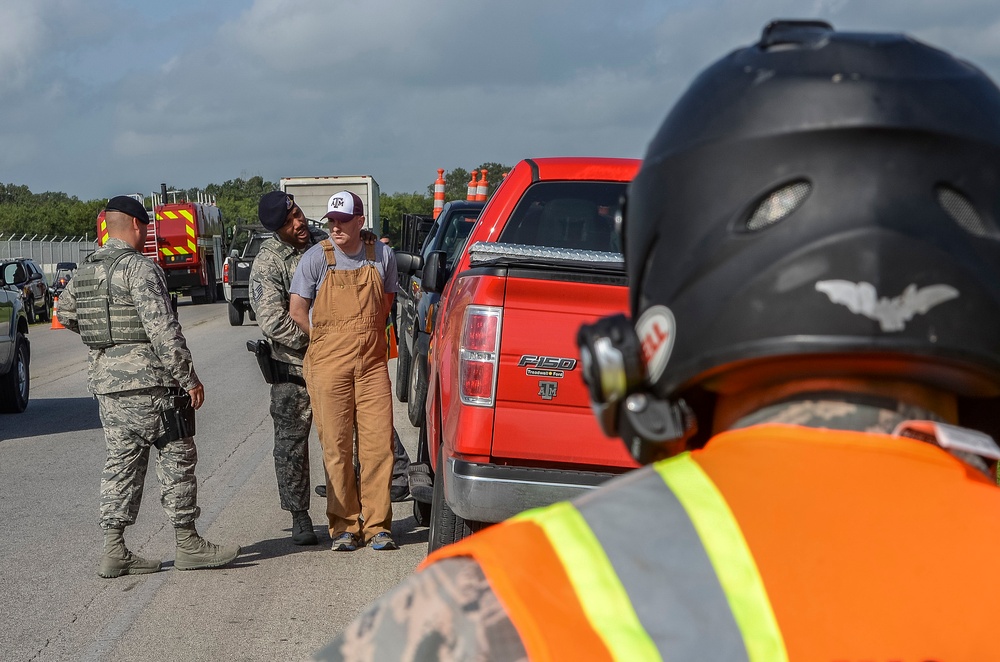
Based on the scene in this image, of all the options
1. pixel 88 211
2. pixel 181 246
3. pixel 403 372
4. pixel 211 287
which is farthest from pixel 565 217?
pixel 88 211

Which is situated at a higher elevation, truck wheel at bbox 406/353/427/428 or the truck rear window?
the truck rear window

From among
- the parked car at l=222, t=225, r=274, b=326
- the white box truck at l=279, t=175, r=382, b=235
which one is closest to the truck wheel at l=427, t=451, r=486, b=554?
the parked car at l=222, t=225, r=274, b=326

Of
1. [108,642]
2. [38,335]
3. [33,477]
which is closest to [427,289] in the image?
[108,642]

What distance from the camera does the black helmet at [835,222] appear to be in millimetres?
1076

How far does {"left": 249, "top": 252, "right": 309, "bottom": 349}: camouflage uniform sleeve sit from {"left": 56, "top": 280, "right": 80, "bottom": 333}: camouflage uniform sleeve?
96cm

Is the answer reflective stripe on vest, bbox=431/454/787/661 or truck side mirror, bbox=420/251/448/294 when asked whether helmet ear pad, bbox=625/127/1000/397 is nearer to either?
reflective stripe on vest, bbox=431/454/787/661

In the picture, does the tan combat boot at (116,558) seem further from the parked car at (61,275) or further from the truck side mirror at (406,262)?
the parked car at (61,275)

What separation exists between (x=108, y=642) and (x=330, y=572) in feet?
4.33

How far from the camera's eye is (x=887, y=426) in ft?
3.49

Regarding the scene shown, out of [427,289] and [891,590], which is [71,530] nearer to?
[427,289]

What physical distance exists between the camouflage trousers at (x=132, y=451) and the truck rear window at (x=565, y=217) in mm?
2054

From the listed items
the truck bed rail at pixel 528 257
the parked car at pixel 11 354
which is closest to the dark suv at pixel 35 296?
the parked car at pixel 11 354

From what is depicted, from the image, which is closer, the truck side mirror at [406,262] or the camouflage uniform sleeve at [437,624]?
the camouflage uniform sleeve at [437,624]

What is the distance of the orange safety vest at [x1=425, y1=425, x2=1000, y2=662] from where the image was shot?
91cm
